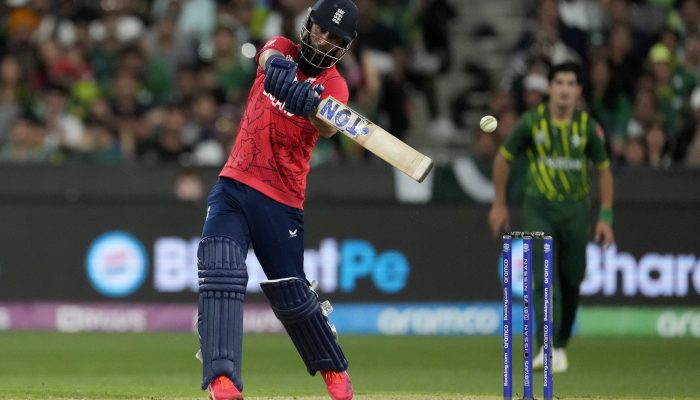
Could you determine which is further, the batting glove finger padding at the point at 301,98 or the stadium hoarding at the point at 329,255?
the stadium hoarding at the point at 329,255

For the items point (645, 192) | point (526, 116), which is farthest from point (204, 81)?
point (526, 116)

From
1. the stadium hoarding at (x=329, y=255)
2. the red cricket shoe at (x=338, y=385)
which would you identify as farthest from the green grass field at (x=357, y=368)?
the red cricket shoe at (x=338, y=385)

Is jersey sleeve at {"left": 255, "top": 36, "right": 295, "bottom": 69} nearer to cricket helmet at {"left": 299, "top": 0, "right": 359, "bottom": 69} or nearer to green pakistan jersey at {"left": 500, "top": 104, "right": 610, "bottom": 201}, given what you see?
cricket helmet at {"left": 299, "top": 0, "right": 359, "bottom": 69}

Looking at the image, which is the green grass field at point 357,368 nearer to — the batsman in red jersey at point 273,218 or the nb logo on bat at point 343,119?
the batsman in red jersey at point 273,218

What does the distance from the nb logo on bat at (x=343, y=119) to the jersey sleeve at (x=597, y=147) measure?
149 inches

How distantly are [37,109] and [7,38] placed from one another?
125 centimetres

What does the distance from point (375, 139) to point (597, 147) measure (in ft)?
12.7

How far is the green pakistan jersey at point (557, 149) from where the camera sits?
9.75 meters

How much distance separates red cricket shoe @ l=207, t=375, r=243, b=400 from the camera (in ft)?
20.9

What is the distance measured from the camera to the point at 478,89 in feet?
50.8

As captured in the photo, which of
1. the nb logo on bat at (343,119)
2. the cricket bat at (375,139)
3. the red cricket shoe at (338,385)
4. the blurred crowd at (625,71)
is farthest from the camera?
the blurred crowd at (625,71)

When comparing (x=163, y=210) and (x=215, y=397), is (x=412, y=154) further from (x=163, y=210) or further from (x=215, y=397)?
(x=163, y=210)

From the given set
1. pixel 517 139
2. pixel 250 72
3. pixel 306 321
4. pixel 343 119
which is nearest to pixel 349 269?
pixel 250 72

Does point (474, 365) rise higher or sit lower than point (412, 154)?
lower
